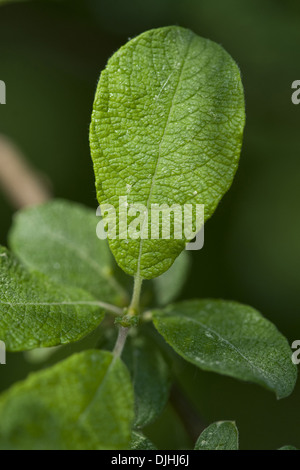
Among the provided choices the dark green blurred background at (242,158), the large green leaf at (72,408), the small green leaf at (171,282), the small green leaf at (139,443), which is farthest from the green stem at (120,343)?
the dark green blurred background at (242,158)

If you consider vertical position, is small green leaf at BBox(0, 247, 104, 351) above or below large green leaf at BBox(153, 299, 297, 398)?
above

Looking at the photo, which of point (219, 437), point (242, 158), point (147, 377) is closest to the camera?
point (219, 437)

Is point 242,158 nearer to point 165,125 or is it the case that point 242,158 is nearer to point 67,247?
point 67,247

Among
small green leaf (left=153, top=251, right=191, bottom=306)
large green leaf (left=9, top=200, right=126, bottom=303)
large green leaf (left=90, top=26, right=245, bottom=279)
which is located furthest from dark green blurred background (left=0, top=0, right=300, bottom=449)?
large green leaf (left=90, top=26, right=245, bottom=279)

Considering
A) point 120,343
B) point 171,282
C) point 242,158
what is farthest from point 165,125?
point 242,158

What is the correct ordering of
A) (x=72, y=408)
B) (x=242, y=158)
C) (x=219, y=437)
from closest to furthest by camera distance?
(x=72, y=408) → (x=219, y=437) → (x=242, y=158)

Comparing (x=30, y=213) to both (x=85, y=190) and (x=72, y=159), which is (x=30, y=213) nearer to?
(x=85, y=190)

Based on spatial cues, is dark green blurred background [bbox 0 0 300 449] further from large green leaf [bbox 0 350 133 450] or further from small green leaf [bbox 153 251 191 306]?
large green leaf [bbox 0 350 133 450]
